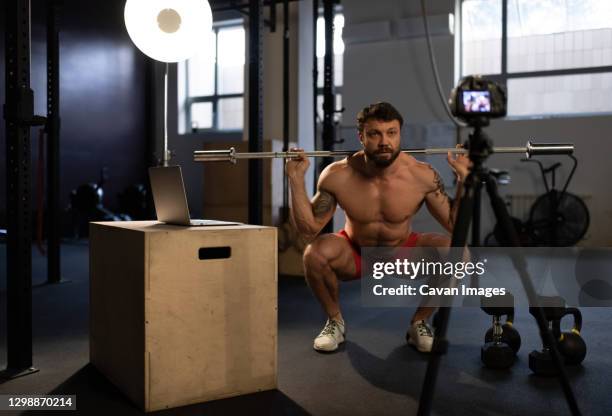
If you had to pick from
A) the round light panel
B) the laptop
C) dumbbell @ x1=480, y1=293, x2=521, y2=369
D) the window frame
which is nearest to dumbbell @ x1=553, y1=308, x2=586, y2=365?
dumbbell @ x1=480, y1=293, x2=521, y2=369

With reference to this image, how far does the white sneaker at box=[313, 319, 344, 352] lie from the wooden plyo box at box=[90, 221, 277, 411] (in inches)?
17.1

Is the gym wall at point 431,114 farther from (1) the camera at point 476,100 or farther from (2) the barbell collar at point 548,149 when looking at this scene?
(1) the camera at point 476,100

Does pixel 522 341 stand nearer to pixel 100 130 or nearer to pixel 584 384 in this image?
pixel 584 384

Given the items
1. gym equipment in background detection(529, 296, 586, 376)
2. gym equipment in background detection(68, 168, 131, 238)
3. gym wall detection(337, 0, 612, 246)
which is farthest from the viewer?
gym equipment in background detection(68, 168, 131, 238)

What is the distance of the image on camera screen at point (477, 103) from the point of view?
3.98 ft

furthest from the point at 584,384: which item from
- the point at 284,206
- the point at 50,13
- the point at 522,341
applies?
the point at 50,13

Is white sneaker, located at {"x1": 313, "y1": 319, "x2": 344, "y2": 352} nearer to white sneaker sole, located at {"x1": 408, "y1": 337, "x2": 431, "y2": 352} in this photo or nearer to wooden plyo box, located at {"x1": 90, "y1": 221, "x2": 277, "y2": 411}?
white sneaker sole, located at {"x1": 408, "y1": 337, "x2": 431, "y2": 352}

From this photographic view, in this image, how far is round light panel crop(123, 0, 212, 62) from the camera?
2045 millimetres

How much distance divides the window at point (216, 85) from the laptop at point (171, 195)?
6076 mm

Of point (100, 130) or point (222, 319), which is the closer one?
point (222, 319)

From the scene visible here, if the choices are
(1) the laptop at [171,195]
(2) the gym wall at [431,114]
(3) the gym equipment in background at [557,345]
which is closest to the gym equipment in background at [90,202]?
(2) the gym wall at [431,114]

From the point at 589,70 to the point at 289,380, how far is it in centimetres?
519

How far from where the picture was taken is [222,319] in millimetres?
1661

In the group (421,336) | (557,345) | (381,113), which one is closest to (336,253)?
(421,336)
